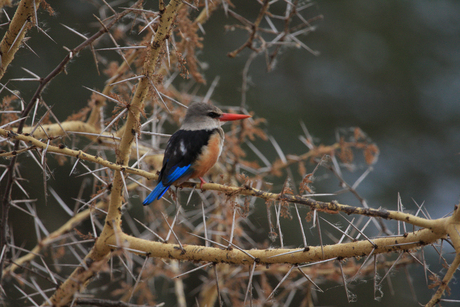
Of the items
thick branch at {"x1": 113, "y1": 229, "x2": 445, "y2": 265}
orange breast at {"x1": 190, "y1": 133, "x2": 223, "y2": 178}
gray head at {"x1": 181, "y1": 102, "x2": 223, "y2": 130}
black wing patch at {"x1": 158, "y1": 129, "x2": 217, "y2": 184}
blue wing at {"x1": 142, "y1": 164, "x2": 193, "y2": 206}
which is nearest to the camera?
thick branch at {"x1": 113, "y1": 229, "x2": 445, "y2": 265}

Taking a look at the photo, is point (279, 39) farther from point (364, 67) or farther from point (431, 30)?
point (431, 30)

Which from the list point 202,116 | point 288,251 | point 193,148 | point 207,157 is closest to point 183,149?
point 193,148

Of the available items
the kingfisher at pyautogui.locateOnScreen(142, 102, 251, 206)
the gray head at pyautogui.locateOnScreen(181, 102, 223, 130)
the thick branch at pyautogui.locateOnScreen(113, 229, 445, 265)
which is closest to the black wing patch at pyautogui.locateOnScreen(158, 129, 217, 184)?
the kingfisher at pyautogui.locateOnScreen(142, 102, 251, 206)

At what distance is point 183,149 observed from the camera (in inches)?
120

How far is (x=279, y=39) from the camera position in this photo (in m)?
3.32

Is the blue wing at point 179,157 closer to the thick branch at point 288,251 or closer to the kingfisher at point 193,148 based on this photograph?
the kingfisher at point 193,148

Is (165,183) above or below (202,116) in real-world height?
below

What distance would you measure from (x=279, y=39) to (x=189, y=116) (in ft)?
3.42

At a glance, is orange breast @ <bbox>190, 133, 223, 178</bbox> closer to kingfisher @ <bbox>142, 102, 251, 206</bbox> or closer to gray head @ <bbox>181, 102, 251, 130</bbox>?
kingfisher @ <bbox>142, 102, 251, 206</bbox>

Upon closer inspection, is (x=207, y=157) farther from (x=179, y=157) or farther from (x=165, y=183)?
(x=165, y=183)

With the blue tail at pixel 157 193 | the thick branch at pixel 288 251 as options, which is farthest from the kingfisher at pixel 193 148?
the thick branch at pixel 288 251

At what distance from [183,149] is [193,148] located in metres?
0.08

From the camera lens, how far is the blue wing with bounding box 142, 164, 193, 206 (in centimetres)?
266

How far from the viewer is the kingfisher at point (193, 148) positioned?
2764 millimetres
